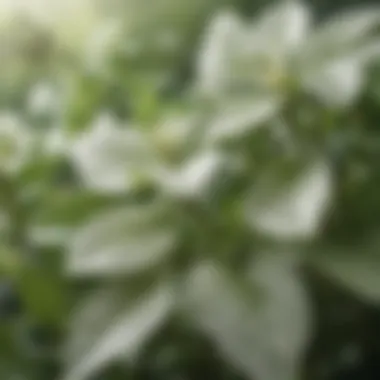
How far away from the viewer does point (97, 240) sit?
0.49 m

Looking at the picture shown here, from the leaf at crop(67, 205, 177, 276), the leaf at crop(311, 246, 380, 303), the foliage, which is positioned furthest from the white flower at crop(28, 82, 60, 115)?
the leaf at crop(311, 246, 380, 303)

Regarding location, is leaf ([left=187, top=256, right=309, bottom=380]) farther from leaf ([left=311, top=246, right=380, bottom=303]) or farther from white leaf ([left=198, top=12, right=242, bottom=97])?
white leaf ([left=198, top=12, right=242, bottom=97])

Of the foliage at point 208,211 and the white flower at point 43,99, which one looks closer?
the foliage at point 208,211

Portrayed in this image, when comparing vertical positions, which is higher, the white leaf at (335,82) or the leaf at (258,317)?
the white leaf at (335,82)

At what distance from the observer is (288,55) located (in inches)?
19.9

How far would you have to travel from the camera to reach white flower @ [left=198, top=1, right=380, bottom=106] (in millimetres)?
491

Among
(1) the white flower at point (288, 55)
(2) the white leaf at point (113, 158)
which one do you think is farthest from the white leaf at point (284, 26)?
(2) the white leaf at point (113, 158)

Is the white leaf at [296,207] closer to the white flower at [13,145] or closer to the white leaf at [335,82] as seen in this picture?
the white leaf at [335,82]

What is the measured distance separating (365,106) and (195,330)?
0.19m

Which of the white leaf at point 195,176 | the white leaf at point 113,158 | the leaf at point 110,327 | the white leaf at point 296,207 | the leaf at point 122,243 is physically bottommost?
the leaf at point 110,327

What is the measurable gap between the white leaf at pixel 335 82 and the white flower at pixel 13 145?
0.20 meters

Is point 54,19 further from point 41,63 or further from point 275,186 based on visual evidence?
point 275,186

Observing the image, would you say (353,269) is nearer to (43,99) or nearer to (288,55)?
(288,55)

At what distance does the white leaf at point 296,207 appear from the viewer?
45 centimetres
